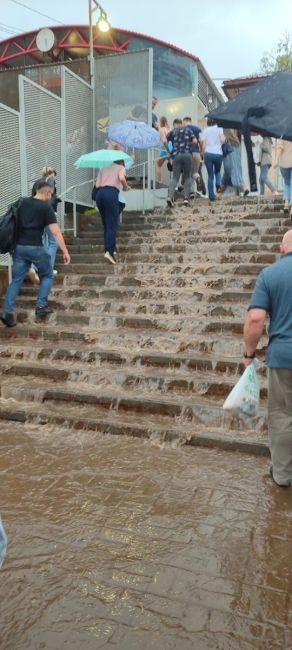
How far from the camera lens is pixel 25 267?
7.70 meters

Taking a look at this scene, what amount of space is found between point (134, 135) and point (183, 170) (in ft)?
4.77

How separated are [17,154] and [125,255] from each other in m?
2.66

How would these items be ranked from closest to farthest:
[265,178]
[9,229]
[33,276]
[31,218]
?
1. [9,229]
2. [31,218]
3. [33,276]
4. [265,178]

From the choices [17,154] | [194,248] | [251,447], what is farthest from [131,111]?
[251,447]

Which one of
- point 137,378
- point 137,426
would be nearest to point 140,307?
point 137,378

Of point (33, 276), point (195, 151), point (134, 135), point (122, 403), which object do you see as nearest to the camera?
point (122, 403)

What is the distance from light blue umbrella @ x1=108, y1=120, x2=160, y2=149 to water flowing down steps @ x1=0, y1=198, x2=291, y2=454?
155 cm

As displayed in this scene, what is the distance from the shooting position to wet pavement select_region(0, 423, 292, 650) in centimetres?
245

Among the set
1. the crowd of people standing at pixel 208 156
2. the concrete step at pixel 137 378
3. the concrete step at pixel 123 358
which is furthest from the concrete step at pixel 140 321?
the crowd of people standing at pixel 208 156

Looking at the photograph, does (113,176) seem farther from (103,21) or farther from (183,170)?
(103,21)

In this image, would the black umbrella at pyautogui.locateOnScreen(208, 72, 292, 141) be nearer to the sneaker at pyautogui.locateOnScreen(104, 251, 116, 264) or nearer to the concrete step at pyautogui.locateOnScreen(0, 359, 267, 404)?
the concrete step at pyautogui.locateOnScreen(0, 359, 267, 404)

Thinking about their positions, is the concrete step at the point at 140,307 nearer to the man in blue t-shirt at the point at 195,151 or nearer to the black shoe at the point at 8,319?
the black shoe at the point at 8,319

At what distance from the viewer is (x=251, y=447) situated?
14.9 feet

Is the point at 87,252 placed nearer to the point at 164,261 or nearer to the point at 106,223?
the point at 106,223
